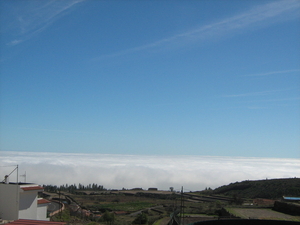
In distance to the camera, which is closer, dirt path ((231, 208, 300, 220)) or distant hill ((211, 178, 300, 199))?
dirt path ((231, 208, 300, 220))

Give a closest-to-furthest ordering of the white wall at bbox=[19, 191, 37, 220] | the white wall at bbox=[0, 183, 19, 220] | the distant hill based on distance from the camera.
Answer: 1. the white wall at bbox=[0, 183, 19, 220]
2. the white wall at bbox=[19, 191, 37, 220]
3. the distant hill

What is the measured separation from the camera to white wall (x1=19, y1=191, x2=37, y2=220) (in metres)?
19.6

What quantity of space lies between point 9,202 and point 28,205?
1.47 meters

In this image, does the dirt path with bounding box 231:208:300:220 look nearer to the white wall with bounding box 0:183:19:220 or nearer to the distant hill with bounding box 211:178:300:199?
the white wall with bounding box 0:183:19:220

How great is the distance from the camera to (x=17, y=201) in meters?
19.0

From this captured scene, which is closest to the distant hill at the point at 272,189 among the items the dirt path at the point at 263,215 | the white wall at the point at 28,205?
the dirt path at the point at 263,215

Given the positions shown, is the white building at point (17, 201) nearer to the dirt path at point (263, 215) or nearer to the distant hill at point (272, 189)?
the dirt path at point (263, 215)

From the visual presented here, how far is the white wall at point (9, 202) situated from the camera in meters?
18.9

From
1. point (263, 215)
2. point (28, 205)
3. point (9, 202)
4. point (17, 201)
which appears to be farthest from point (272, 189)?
point (9, 202)

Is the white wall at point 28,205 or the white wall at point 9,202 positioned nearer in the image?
the white wall at point 9,202

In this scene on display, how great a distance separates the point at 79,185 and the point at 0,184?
423ft

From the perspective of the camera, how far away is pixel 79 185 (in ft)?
469

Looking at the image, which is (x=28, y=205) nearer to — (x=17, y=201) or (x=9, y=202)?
(x=17, y=201)

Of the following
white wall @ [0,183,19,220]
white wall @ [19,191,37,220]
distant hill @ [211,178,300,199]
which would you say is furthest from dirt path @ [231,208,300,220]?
distant hill @ [211,178,300,199]
